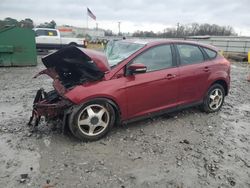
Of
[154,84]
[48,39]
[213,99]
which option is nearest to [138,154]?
[154,84]

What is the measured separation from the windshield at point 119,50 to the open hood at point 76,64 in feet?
1.07

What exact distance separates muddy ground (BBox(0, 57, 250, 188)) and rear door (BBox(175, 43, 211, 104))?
519 mm

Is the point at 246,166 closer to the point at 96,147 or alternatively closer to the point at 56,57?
the point at 96,147

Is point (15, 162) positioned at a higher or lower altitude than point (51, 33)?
lower

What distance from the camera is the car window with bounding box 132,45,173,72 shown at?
13.9 feet

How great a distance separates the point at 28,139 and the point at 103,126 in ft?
4.08

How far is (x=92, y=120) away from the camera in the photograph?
3803mm

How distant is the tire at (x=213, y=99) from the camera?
521cm

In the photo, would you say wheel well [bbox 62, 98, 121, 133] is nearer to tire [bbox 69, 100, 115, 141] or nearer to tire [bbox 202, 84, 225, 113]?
tire [bbox 69, 100, 115, 141]

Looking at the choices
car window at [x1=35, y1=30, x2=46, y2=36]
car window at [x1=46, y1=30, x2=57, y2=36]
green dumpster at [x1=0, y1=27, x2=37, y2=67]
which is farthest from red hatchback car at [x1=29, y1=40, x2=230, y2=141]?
car window at [x1=35, y1=30, x2=46, y2=36]

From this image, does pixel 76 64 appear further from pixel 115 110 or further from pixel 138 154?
pixel 138 154

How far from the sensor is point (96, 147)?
3.72 m

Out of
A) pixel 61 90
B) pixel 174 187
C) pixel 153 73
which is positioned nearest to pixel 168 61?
pixel 153 73

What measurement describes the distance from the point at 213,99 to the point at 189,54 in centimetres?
121
